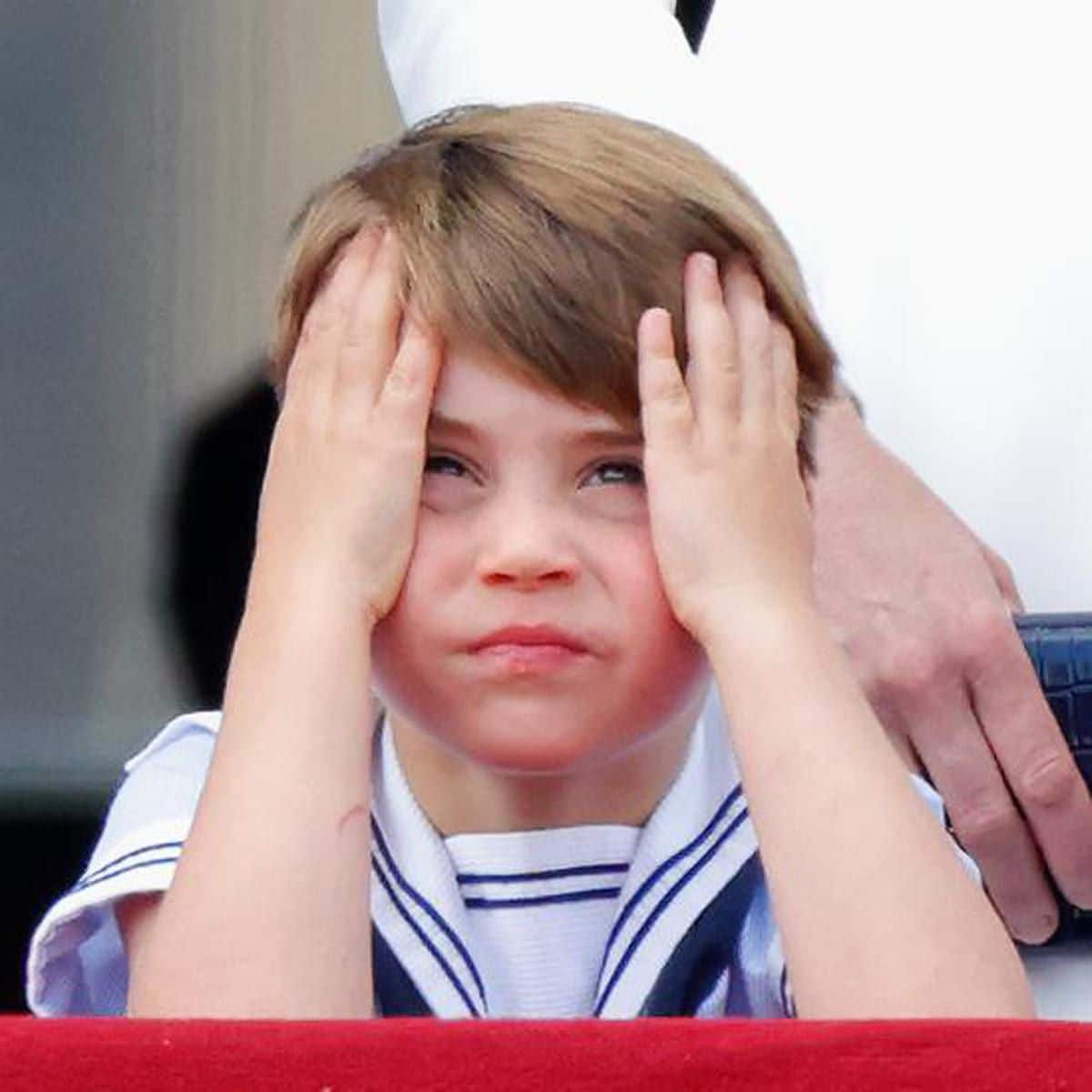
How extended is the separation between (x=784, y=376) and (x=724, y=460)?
0.06 m

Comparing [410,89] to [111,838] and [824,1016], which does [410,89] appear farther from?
[824,1016]

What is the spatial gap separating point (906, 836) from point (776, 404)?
208 millimetres

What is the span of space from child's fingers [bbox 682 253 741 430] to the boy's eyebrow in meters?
0.04

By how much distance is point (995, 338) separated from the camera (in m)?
1.63

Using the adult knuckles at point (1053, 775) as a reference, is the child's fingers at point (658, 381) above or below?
above

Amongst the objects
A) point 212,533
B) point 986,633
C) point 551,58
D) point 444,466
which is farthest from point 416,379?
point 212,533

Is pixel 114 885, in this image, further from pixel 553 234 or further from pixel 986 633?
pixel 986 633

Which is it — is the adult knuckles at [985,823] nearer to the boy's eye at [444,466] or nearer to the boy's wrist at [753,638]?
the boy's wrist at [753,638]

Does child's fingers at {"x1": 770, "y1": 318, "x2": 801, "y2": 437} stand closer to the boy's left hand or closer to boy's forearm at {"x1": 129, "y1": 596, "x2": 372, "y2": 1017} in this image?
the boy's left hand

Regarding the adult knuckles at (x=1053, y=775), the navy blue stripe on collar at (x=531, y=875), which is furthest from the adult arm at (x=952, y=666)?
the navy blue stripe on collar at (x=531, y=875)

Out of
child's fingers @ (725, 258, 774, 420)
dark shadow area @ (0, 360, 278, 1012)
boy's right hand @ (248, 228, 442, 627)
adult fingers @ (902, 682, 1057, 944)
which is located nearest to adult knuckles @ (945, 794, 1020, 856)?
adult fingers @ (902, 682, 1057, 944)

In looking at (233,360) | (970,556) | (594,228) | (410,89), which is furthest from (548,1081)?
(233,360)

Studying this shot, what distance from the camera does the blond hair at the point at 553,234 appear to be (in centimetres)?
121

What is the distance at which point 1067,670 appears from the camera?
146 centimetres
